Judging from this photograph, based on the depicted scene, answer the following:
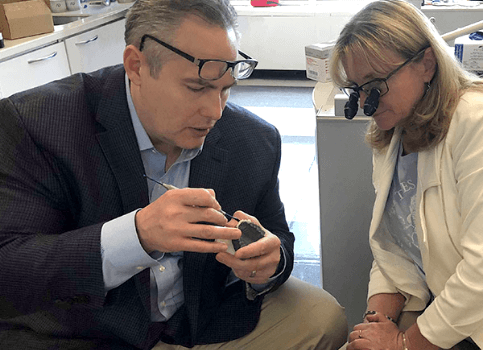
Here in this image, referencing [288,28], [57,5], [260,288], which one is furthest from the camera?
[288,28]

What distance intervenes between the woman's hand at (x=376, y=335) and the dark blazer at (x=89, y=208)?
0.78 ft

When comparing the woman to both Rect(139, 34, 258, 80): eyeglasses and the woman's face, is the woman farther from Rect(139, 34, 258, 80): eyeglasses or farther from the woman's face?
Rect(139, 34, 258, 80): eyeglasses

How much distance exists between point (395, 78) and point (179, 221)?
1.95ft

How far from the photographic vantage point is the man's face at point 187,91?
48.1 inches

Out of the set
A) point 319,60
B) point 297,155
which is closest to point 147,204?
point 319,60

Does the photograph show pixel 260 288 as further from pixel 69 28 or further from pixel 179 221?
pixel 69 28

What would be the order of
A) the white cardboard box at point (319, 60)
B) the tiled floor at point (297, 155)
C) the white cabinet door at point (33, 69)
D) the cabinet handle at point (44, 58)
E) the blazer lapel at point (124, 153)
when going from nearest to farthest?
the blazer lapel at point (124, 153) < the white cardboard box at point (319, 60) < the tiled floor at point (297, 155) < the white cabinet door at point (33, 69) < the cabinet handle at point (44, 58)

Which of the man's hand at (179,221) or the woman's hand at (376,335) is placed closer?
the man's hand at (179,221)

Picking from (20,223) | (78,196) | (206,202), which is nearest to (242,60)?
(206,202)

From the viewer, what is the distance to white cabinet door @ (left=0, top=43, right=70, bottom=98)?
301 centimetres

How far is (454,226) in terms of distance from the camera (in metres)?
1.29

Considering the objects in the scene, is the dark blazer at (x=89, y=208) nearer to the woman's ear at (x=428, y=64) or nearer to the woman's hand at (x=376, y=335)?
the woman's hand at (x=376, y=335)

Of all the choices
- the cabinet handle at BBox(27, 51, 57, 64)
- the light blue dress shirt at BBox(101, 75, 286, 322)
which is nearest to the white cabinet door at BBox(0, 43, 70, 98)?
the cabinet handle at BBox(27, 51, 57, 64)

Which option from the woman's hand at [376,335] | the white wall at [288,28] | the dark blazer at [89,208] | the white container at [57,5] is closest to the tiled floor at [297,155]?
the white wall at [288,28]
